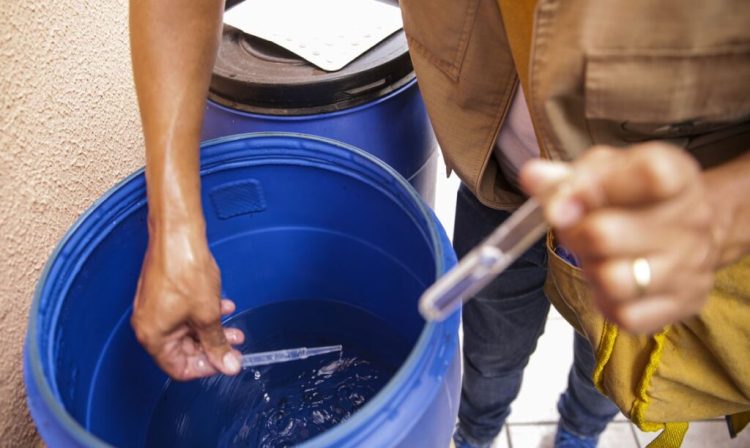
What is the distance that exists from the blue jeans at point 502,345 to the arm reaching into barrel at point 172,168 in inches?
14.4

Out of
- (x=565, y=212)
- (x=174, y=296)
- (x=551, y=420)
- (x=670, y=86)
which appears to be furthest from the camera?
(x=551, y=420)

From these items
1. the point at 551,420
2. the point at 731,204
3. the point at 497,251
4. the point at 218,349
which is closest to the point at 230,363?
the point at 218,349

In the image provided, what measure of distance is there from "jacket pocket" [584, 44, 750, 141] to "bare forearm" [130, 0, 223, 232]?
0.35 metres

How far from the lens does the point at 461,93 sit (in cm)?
54

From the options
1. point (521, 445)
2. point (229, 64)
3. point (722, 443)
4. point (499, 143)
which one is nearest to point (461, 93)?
point (499, 143)

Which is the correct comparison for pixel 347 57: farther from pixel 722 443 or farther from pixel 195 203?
pixel 722 443

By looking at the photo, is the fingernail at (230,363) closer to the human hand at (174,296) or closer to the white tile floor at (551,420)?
the human hand at (174,296)

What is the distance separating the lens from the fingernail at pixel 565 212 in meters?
0.25

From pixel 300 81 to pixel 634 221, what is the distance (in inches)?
24.1

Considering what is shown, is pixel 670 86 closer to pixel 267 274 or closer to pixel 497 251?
pixel 497 251

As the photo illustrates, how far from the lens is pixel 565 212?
0.25 m

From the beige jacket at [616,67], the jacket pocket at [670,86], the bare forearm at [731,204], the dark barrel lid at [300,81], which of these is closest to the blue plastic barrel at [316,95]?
the dark barrel lid at [300,81]

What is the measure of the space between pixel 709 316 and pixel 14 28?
0.83 metres

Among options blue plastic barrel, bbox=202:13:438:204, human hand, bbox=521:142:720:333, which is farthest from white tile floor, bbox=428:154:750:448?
human hand, bbox=521:142:720:333
